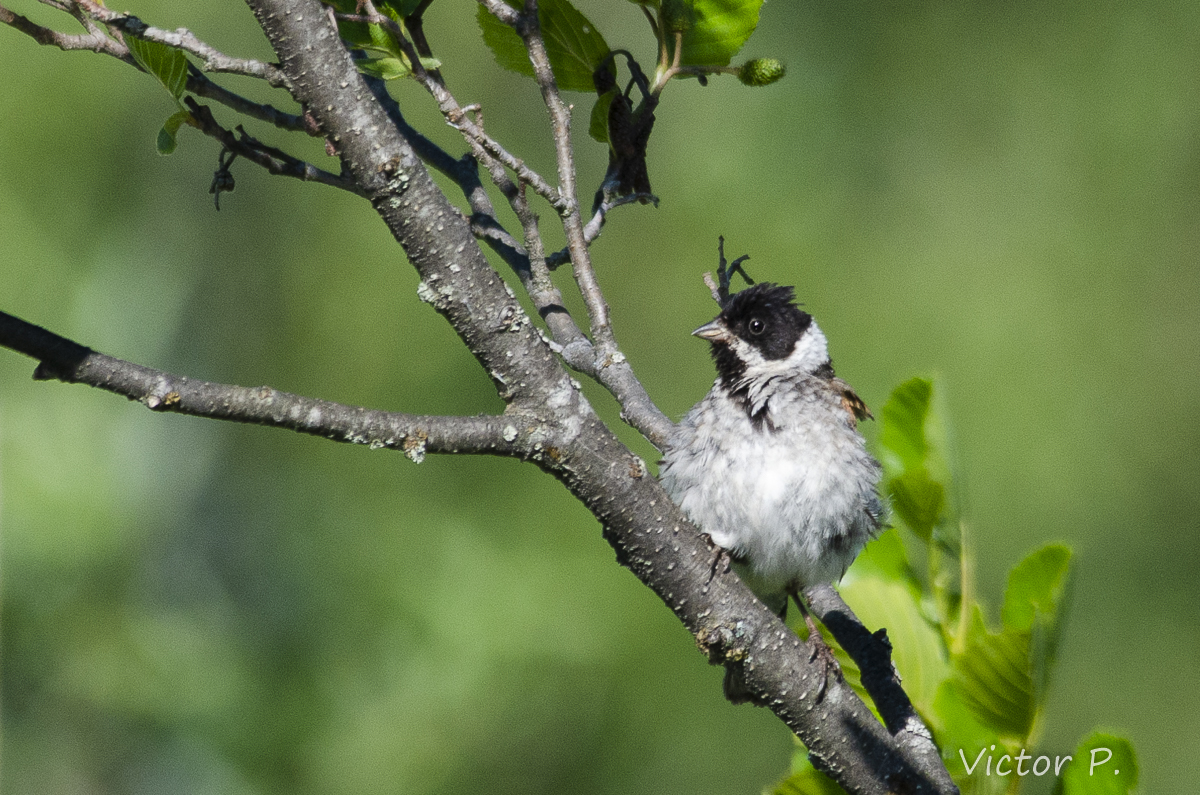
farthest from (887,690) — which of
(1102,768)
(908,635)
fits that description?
(1102,768)

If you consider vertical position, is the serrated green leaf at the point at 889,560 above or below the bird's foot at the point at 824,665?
above

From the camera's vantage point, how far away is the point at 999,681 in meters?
2.12

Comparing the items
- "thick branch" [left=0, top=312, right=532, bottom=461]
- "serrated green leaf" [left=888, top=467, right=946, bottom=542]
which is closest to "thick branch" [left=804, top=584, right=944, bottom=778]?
"serrated green leaf" [left=888, top=467, right=946, bottom=542]

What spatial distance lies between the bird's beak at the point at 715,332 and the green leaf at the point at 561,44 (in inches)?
52.0

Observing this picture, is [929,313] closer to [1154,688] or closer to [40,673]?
[1154,688]

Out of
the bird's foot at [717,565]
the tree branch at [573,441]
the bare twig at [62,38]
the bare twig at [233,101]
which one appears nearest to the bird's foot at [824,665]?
the tree branch at [573,441]

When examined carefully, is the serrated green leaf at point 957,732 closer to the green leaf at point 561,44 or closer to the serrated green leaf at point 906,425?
the serrated green leaf at point 906,425

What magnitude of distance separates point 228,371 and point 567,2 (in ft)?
17.4

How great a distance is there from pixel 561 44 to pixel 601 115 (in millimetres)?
189

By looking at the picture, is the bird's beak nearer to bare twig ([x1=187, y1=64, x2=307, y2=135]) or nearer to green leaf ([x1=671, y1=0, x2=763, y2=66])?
green leaf ([x1=671, y1=0, x2=763, y2=66])

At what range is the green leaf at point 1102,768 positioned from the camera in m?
2.02

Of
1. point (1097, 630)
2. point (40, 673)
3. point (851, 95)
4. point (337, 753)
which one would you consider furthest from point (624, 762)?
point (851, 95)

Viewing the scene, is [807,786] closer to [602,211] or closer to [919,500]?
[919,500]

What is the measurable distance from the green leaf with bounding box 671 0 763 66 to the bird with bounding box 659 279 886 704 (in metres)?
0.92
